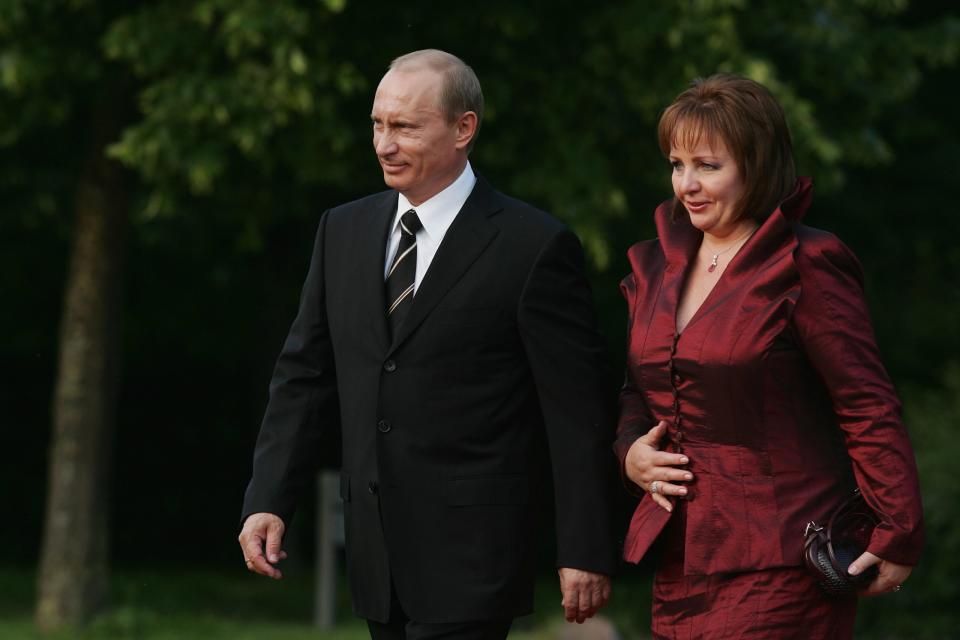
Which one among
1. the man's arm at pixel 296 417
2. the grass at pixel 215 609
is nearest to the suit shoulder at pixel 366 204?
the man's arm at pixel 296 417

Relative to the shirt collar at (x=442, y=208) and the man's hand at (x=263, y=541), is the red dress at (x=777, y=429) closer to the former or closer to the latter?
the shirt collar at (x=442, y=208)

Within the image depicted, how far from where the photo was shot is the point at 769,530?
148 inches

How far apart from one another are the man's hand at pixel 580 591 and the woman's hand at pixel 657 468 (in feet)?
1.02

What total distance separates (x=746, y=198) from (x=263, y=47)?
5419 mm

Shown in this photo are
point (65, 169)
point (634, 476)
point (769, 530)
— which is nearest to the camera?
point (769, 530)

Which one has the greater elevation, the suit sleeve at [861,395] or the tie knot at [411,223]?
the tie knot at [411,223]

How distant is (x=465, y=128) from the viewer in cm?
431

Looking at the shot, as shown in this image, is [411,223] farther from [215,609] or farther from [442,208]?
[215,609]

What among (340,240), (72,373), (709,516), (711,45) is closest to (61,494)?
(72,373)

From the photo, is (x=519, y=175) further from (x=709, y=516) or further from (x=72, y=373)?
(x=709, y=516)

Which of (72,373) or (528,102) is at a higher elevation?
(528,102)

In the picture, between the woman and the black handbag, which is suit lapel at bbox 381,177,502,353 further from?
the black handbag

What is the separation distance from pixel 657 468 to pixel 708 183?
2.23 feet

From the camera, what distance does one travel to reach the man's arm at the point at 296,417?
4.44 m
